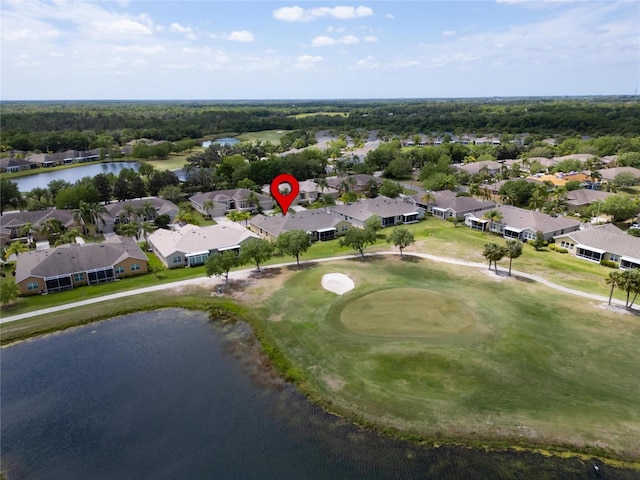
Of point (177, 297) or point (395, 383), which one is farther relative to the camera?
point (177, 297)

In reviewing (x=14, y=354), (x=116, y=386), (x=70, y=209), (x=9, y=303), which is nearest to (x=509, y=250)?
(x=116, y=386)

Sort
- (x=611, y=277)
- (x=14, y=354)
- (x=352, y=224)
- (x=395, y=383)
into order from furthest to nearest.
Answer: (x=352, y=224), (x=611, y=277), (x=14, y=354), (x=395, y=383)

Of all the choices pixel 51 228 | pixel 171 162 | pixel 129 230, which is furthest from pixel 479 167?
pixel 171 162

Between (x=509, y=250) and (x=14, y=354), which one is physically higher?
(x=509, y=250)

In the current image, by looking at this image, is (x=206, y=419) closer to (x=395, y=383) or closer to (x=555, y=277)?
(x=395, y=383)

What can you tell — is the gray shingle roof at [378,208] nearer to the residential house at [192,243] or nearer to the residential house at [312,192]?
the residential house at [312,192]

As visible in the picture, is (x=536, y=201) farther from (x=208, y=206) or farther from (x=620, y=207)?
(x=208, y=206)

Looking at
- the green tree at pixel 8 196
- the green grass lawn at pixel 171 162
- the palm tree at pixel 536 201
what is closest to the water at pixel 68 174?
the green grass lawn at pixel 171 162
